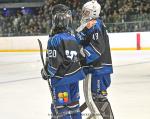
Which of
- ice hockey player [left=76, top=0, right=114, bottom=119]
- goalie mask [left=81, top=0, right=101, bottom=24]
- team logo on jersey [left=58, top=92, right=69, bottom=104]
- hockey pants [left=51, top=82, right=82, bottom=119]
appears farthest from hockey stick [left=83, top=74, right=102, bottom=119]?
team logo on jersey [left=58, top=92, right=69, bottom=104]

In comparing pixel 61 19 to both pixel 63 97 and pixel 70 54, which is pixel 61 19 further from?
pixel 63 97

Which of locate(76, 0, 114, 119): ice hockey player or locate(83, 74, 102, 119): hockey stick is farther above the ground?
locate(76, 0, 114, 119): ice hockey player

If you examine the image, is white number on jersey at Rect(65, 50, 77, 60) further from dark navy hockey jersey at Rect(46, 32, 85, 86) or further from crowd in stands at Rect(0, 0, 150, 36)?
crowd in stands at Rect(0, 0, 150, 36)

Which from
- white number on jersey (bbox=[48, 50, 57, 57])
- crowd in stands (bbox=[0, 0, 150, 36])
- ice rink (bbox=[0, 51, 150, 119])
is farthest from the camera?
crowd in stands (bbox=[0, 0, 150, 36])

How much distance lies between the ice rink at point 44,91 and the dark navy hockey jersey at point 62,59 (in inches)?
74.0

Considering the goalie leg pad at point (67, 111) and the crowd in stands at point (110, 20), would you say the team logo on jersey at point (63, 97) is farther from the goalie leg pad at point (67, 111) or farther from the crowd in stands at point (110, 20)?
the crowd in stands at point (110, 20)

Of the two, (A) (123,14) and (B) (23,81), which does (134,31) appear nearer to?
(A) (123,14)

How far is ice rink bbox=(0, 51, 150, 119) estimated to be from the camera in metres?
5.48

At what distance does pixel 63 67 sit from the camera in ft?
10.9

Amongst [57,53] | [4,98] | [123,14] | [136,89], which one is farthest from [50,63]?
[123,14]

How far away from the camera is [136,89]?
7.13 meters

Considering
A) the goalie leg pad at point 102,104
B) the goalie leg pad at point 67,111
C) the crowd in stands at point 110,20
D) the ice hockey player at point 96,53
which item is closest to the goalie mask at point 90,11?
the ice hockey player at point 96,53

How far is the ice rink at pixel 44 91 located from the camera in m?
5.48

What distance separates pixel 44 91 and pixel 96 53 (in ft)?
10.9
